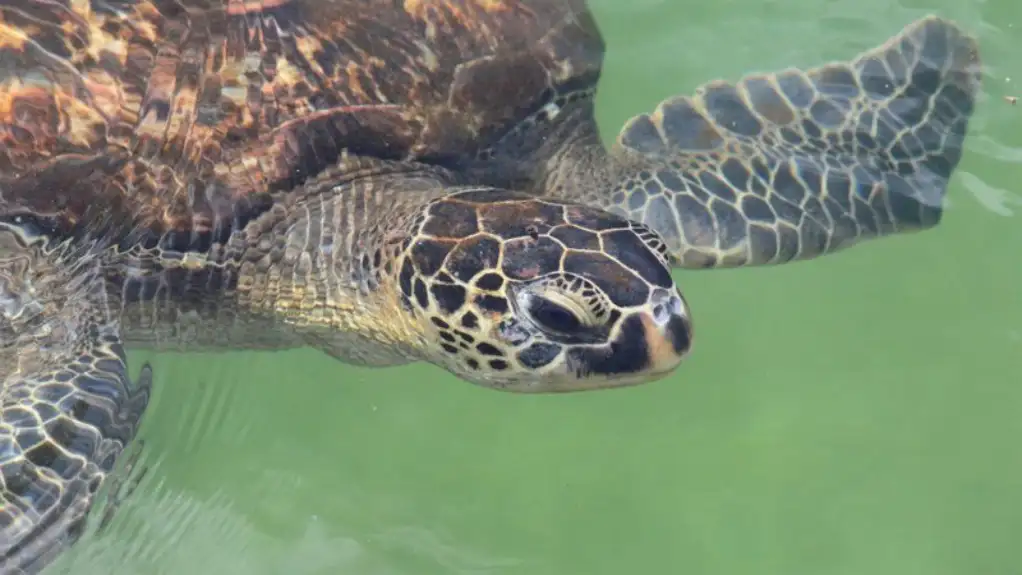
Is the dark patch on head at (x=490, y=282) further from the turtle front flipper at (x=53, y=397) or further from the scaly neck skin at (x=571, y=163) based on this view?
the turtle front flipper at (x=53, y=397)

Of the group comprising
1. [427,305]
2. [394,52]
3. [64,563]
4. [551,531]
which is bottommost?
[551,531]

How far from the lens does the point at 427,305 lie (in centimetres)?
264

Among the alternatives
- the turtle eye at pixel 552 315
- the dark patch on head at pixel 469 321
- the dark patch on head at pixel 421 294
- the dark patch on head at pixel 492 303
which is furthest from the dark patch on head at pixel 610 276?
the dark patch on head at pixel 421 294

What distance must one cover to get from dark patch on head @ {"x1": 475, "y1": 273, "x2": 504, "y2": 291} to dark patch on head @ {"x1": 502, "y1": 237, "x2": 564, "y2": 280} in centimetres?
3

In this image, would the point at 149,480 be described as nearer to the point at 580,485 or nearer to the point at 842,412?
the point at 580,485

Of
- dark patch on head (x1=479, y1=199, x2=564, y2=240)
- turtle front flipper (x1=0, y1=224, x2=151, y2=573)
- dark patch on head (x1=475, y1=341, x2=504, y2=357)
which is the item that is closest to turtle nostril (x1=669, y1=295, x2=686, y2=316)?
dark patch on head (x1=479, y1=199, x2=564, y2=240)

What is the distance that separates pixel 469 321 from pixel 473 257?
19cm

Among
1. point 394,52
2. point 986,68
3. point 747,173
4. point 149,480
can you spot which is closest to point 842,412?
point 747,173

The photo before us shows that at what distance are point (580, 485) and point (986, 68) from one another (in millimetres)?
2827

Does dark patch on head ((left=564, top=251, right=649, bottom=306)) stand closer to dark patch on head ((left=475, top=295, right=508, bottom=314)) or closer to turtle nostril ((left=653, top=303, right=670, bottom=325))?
turtle nostril ((left=653, top=303, right=670, bottom=325))

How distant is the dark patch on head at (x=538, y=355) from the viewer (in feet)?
8.16

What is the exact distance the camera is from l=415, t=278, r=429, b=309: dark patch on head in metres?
2.64

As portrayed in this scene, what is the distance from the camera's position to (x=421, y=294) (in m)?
2.65

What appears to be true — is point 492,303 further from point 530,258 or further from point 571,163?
point 571,163
